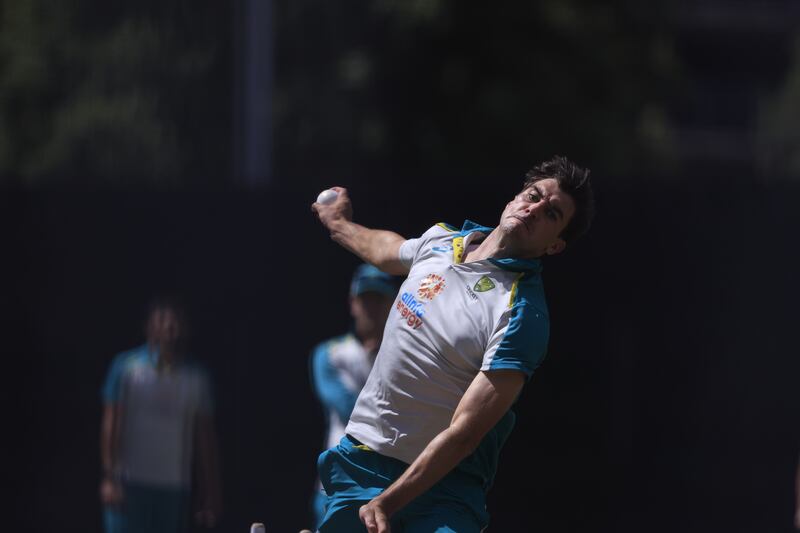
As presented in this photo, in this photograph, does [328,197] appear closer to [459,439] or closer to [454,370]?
[454,370]

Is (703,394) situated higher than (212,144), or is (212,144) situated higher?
(212,144)

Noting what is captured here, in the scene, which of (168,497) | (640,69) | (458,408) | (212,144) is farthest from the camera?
(640,69)

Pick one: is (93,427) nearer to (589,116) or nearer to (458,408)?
(458,408)

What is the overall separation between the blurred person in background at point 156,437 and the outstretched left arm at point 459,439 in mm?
4107

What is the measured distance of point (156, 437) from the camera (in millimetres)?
7824

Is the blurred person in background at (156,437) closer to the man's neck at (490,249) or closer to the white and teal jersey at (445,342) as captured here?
the white and teal jersey at (445,342)

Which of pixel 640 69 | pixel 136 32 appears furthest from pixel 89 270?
pixel 640 69

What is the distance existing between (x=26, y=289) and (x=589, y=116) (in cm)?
883

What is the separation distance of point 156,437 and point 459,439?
14.1 ft

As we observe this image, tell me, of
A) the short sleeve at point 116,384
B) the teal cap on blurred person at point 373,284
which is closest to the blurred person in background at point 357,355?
the teal cap on blurred person at point 373,284

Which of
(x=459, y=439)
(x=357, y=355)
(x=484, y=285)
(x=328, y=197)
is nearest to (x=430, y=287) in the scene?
(x=484, y=285)

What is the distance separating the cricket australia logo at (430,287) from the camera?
4070mm

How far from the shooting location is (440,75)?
55.1ft

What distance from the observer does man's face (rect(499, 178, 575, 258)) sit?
4047 mm
